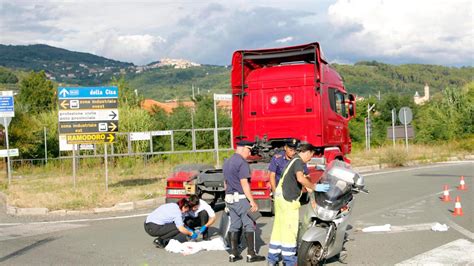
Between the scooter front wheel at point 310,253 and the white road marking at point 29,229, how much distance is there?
616 cm

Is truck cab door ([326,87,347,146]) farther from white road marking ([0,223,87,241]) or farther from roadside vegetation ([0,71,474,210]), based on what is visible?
white road marking ([0,223,87,241])

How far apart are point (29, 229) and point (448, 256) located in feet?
26.8

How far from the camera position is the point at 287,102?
47.9 feet

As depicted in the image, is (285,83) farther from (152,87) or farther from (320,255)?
(152,87)

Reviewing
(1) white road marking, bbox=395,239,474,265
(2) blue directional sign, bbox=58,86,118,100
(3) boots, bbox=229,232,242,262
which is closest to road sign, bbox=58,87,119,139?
(2) blue directional sign, bbox=58,86,118,100

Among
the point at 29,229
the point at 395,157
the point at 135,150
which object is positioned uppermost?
the point at 135,150

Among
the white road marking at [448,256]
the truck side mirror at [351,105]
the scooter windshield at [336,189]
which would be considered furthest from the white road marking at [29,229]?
the truck side mirror at [351,105]

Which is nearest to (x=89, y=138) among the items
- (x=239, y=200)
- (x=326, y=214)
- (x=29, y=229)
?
(x=29, y=229)

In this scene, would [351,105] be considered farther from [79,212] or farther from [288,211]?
[288,211]

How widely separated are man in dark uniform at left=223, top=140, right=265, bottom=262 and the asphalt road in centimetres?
41

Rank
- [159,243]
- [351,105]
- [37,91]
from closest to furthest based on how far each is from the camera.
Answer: [159,243] → [351,105] → [37,91]

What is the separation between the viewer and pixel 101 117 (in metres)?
18.3

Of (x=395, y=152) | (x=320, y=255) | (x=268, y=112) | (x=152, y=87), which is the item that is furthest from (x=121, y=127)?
(x=152, y=87)

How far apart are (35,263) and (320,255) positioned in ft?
13.5
